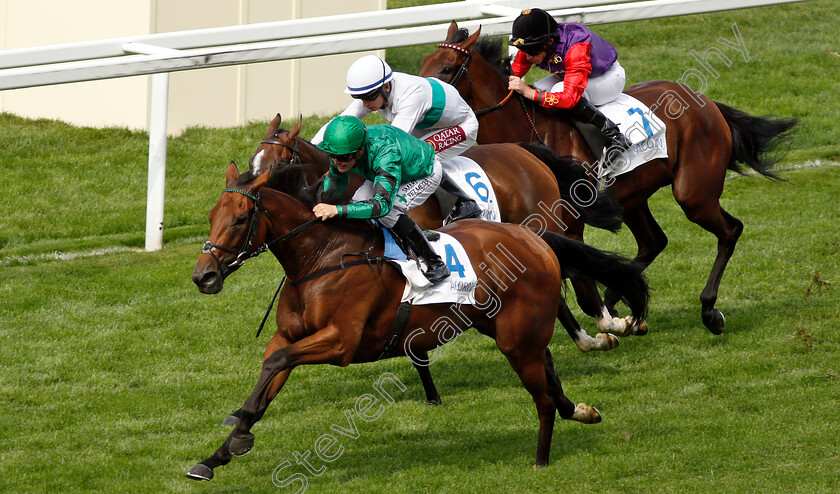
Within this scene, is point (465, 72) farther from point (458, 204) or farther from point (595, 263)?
point (595, 263)

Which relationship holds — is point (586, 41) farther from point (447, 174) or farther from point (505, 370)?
point (505, 370)

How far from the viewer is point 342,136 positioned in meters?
5.24

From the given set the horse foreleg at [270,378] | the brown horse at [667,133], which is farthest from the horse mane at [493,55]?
the horse foreleg at [270,378]

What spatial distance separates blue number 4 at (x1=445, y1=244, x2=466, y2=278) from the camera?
567 cm

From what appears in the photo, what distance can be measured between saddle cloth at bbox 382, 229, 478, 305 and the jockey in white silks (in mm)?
882

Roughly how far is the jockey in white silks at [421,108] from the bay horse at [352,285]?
72cm

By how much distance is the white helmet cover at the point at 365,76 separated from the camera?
5.96m

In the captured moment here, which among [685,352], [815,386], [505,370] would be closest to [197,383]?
[505,370]

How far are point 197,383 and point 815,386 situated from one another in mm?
4148

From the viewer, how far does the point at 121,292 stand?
937cm

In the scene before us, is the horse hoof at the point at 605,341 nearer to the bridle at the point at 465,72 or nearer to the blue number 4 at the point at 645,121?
the blue number 4 at the point at 645,121

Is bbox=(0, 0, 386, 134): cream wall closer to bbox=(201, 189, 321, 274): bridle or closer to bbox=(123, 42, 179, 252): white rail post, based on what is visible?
bbox=(123, 42, 179, 252): white rail post

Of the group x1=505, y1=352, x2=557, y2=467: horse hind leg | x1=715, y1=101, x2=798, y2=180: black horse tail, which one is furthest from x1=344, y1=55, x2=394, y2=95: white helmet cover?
x1=715, y1=101, x2=798, y2=180: black horse tail

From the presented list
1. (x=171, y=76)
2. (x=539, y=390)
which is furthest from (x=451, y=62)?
(x=171, y=76)
